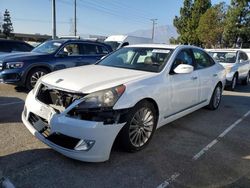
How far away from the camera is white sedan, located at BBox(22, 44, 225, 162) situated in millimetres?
3064

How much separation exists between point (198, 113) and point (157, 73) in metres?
2.43

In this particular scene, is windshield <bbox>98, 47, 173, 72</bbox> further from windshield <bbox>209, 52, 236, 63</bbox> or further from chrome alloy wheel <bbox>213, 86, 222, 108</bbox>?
windshield <bbox>209, 52, 236, 63</bbox>

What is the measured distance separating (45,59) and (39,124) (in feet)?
14.7

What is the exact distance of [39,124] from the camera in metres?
3.48

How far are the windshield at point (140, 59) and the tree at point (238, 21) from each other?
21.0 m

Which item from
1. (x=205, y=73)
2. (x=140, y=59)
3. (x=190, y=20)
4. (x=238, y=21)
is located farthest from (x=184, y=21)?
(x=140, y=59)

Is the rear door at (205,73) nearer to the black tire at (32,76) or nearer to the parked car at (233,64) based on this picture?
the parked car at (233,64)

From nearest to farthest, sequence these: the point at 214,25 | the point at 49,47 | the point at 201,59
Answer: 1. the point at 201,59
2. the point at 49,47
3. the point at 214,25

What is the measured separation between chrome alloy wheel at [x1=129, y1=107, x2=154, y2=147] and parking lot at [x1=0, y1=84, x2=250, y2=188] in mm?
194

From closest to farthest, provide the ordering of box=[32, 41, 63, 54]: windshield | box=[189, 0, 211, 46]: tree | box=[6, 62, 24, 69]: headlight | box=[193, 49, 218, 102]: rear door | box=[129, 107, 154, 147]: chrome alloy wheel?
1. box=[129, 107, 154, 147]: chrome alloy wheel
2. box=[193, 49, 218, 102]: rear door
3. box=[6, 62, 24, 69]: headlight
4. box=[32, 41, 63, 54]: windshield
5. box=[189, 0, 211, 46]: tree

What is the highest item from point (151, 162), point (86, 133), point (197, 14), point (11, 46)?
point (197, 14)

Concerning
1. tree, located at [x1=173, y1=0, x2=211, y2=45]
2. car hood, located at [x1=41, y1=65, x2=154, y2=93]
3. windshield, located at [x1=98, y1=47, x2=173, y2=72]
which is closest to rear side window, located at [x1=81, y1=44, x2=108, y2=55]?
windshield, located at [x1=98, y1=47, x2=173, y2=72]

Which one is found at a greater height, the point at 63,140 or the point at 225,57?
the point at 225,57

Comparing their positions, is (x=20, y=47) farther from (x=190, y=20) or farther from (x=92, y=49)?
(x=190, y=20)
